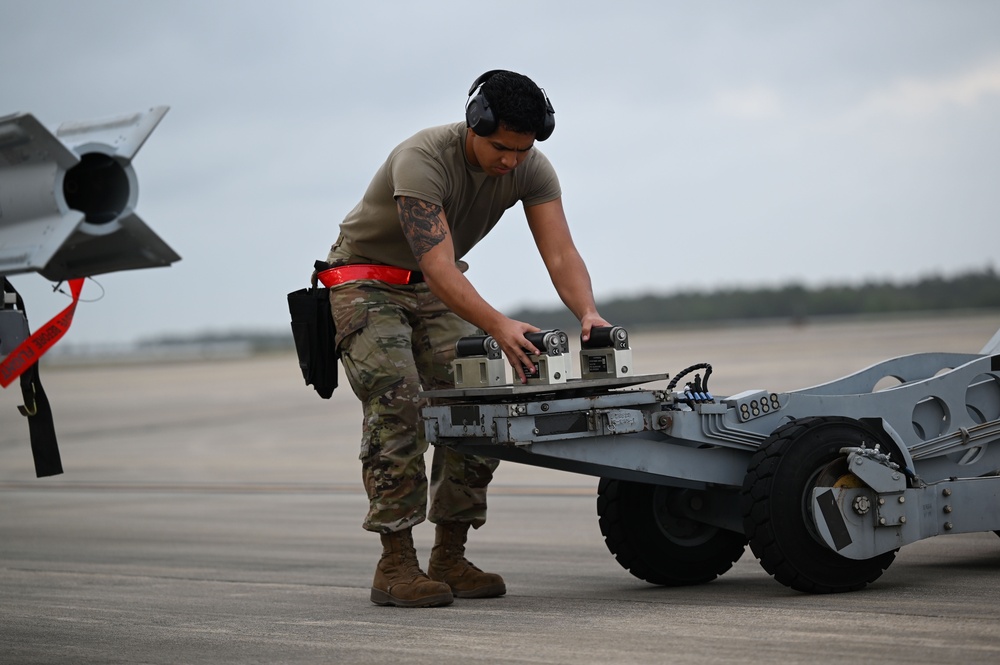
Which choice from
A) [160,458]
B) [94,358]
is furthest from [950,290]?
[160,458]

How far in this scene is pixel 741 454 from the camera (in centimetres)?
527

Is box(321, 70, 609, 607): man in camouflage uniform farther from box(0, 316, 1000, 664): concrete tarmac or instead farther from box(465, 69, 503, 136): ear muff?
box(0, 316, 1000, 664): concrete tarmac

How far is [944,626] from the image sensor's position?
4.25 meters

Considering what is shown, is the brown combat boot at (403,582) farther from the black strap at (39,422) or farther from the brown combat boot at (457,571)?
the black strap at (39,422)

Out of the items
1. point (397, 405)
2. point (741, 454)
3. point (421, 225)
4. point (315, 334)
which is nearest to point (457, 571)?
point (397, 405)

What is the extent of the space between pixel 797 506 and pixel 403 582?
165cm

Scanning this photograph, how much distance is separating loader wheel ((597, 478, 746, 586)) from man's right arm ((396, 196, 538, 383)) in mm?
952

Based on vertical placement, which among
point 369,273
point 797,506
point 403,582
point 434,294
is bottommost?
point 403,582

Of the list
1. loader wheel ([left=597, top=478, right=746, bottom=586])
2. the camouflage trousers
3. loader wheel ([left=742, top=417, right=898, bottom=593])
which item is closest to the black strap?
the camouflage trousers

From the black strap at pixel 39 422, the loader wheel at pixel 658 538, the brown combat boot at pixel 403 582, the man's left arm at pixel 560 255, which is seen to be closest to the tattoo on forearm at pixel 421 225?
the man's left arm at pixel 560 255

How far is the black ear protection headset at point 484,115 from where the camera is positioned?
506cm

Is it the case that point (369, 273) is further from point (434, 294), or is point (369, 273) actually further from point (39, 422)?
point (39, 422)

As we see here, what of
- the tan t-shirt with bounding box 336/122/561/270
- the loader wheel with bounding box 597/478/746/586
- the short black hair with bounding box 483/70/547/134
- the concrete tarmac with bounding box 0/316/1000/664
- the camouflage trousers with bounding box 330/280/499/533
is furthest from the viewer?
the loader wheel with bounding box 597/478/746/586

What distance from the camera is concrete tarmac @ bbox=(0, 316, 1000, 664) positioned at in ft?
13.8
